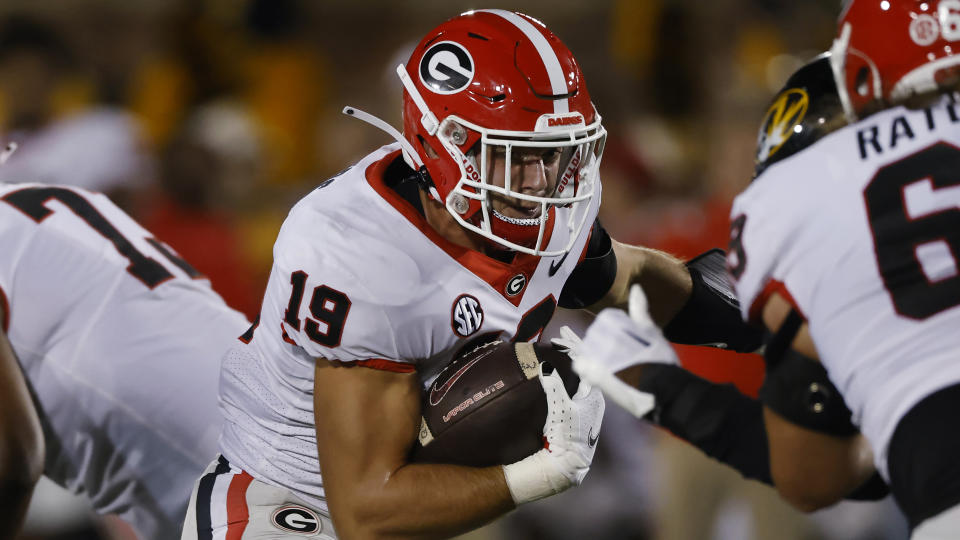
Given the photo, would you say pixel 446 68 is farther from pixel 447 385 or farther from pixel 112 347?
pixel 112 347

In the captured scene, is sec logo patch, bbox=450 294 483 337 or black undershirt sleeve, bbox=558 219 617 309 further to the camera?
black undershirt sleeve, bbox=558 219 617 309

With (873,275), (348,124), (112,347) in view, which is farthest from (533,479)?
(348,124)

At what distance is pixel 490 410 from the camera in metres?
2.59

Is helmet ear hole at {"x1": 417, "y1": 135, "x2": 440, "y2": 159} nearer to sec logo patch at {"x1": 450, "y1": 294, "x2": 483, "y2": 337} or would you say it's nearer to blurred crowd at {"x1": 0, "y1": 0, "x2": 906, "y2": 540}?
sec logo patch at {"x1": 450, "y1": 294, "x2": 483, "y2": 337}

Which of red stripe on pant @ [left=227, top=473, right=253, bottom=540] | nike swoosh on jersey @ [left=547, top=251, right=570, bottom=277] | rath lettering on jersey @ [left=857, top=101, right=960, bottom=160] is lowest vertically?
red stripe on pant @ [left=227, top=473, right=253, bottom=540]

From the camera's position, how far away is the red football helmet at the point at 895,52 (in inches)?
84.0

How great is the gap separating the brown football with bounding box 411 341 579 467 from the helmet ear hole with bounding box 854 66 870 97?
2.92ft

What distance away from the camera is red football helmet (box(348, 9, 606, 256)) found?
273cm

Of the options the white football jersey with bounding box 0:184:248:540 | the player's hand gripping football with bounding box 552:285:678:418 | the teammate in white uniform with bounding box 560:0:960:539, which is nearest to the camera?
the teammate in white uniform with bounding box 560:0:960:539

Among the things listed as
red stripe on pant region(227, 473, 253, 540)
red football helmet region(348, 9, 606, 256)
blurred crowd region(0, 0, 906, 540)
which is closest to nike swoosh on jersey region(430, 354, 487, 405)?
red football helmet region(348, 9, 606, 256)

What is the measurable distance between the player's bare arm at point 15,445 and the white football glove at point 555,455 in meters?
1.22

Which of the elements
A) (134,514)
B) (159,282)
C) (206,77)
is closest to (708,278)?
(159,282)

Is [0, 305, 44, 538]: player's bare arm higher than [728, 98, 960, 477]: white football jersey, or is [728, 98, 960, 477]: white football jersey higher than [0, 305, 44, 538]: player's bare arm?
[728, 98, 960, 477]: white football jersey

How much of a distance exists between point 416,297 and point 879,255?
3.48 ft
